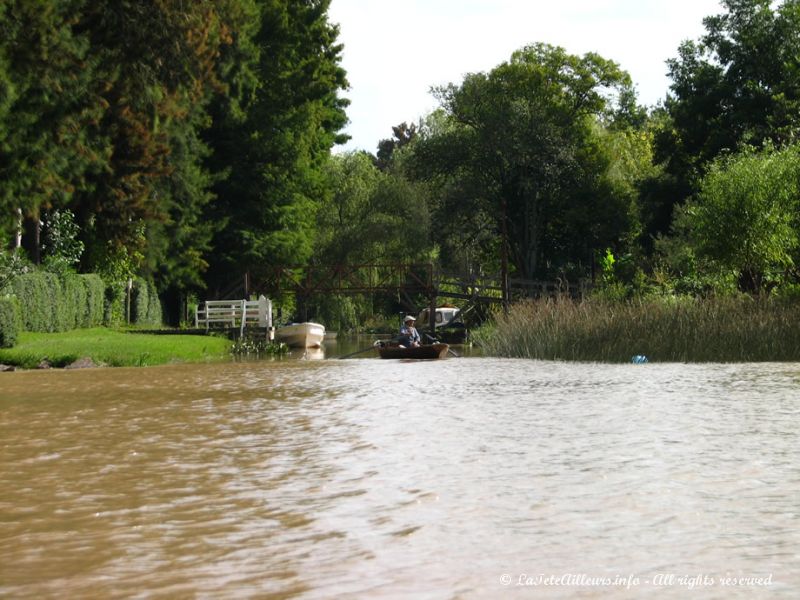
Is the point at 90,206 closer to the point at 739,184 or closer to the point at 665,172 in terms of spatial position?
the point at 739,184

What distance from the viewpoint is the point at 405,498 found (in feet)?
30.0

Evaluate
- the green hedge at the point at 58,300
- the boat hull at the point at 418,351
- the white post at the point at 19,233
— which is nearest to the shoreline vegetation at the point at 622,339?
the green hedge at the point at 58,300

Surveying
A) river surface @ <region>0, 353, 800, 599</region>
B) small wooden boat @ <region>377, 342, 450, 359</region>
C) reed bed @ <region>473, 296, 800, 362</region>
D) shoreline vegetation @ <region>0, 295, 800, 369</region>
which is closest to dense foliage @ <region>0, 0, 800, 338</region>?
shoreline vegetation @ <region>0, 295, 800, 369</region>

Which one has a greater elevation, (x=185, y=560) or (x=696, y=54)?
(x=696, y=54)

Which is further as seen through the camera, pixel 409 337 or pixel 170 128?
pixel 170 128

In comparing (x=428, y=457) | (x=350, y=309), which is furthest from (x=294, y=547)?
(x=350, y=309)

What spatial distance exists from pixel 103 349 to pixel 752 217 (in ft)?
73.9

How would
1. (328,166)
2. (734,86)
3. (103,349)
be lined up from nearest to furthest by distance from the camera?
(103,349), (734,86), (328,166)

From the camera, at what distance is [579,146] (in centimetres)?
7250

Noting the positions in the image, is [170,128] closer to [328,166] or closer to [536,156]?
[536,156]

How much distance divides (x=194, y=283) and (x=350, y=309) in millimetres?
19517

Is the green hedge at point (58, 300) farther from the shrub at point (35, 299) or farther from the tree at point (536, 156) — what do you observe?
the tree at point (536, 156)

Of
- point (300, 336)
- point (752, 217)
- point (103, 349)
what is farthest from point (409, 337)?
point (300, 336)

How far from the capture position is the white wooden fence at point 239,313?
49125 millimetres
